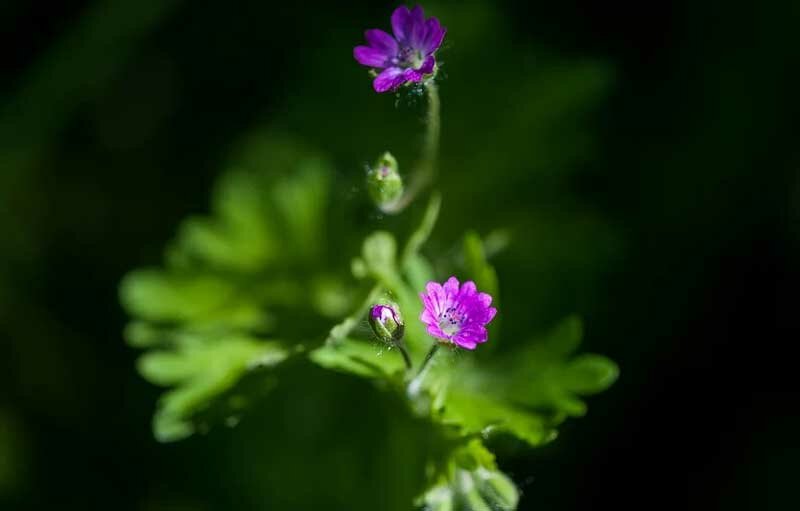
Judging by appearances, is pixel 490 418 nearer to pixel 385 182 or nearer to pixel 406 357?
pixel 406 357

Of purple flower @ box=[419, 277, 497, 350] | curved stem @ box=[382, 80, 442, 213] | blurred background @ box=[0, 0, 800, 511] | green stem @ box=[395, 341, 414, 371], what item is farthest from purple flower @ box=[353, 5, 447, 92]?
blurred background @ box=[0, 0, 800, 511]

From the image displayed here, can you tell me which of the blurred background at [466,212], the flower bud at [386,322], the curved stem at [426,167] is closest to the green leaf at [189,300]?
the blurred background at [466,212]

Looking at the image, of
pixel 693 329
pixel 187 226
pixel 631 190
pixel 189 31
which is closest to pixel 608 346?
pixel 693 329

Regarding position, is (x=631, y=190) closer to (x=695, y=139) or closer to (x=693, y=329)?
(x=695, y=139)

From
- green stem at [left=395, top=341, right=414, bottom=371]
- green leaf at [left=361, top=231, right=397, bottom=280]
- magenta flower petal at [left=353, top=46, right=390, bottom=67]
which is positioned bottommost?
green stem at [left=395, top=341, right=414, bottom=371]

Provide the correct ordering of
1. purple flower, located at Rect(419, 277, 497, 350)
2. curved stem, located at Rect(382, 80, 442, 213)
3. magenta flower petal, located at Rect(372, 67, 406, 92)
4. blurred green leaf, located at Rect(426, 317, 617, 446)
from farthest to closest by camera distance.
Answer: curved stem, located at Rect(382, 80, 442, 213)
blurred green leaf, located at Rect(426, 317, 617, 446)
magenta flower petal, located at Rect(372, 67, 406, 92)
purple flower, located at Rect(419, 277, 497, 350)

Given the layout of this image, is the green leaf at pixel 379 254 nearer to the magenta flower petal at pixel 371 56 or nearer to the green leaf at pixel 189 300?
the magenta flower petal at pixel 371 56

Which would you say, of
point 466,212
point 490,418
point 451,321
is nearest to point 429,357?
point 451,321

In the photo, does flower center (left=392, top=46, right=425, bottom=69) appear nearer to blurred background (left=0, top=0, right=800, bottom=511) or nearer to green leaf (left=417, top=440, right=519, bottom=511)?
blurred background (left=0, top=0, right=800, bottom=511)
